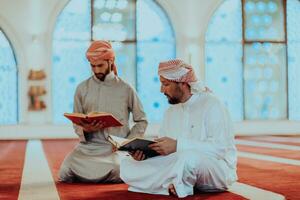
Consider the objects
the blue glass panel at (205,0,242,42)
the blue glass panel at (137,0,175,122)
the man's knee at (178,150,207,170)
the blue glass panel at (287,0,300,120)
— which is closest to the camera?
the man's knee at (178,150,207,170)

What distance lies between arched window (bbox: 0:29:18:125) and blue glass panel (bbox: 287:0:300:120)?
6.34m

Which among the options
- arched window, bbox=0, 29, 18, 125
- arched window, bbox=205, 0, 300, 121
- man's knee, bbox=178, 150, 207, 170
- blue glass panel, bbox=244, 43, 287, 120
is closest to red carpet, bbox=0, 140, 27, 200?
man's knee, bbox=178, 150, 207, 170

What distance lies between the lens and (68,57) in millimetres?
12688

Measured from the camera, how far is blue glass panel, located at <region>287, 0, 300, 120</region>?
13609mm

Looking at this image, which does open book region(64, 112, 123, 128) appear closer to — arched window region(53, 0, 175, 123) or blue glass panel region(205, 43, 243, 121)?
arched window region(53, 0, 175, 123)

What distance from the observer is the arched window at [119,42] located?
12664mm

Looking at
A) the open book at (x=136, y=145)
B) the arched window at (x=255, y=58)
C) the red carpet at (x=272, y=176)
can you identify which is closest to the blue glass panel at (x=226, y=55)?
the arched window at (x=255, y=58)

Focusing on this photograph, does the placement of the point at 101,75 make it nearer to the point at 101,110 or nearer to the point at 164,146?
the point at 101,110

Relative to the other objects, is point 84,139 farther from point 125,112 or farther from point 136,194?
point 136,194

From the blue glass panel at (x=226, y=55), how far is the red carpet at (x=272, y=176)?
674 centimetres

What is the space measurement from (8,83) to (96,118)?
8.52m

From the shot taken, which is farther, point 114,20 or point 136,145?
point 114,20

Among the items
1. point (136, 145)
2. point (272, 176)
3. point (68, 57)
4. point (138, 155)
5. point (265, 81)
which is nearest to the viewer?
point (136, 145)

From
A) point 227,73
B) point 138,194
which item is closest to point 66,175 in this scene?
point 138,194
